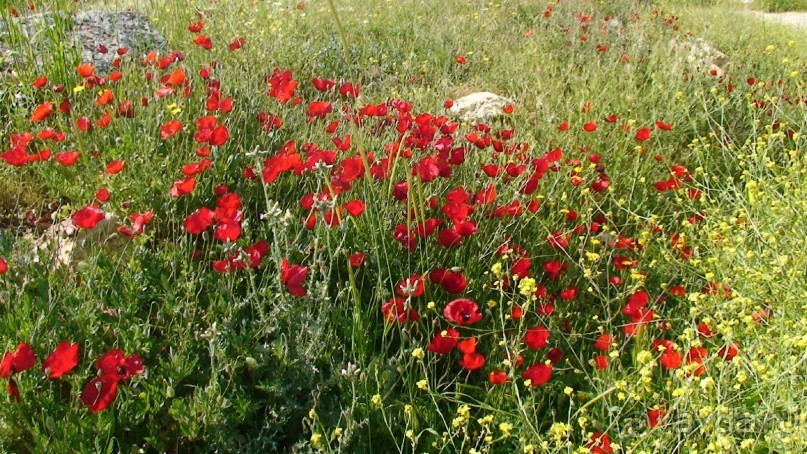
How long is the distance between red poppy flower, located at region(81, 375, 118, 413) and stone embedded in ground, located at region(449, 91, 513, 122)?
8.72ft

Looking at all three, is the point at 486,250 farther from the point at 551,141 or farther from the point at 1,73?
the point at 1,73

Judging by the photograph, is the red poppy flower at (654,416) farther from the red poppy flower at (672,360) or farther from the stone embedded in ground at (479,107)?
the stone embedded in ground at (479,107)

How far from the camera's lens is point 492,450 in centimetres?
197

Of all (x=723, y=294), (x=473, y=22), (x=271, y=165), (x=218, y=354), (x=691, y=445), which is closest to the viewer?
(x=218, y=354)

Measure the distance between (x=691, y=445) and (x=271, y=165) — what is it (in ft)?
4.76

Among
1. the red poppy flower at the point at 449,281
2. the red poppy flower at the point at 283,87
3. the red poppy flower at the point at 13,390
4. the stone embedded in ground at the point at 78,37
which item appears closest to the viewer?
the red poppy flower at the point at 13,390

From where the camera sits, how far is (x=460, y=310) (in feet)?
6.93

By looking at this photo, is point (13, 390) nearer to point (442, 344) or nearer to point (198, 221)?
point (198, 221)

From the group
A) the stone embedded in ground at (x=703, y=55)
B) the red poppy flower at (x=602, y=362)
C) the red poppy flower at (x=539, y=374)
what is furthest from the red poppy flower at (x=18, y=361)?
the stone embedded in ground at (x=703, y=55)

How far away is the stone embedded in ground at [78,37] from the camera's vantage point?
346 centimetres

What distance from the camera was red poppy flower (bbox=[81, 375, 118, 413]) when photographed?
1595 mm

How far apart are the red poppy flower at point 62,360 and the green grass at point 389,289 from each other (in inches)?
3.7

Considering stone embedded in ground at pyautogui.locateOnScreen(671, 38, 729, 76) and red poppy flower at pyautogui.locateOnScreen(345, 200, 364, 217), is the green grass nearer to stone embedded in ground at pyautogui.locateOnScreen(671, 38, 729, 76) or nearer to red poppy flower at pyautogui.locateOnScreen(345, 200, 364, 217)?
red poppy flower at pyautogui.locateOnScreen(345, 200, 364, 217)

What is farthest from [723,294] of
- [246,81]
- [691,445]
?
[246,81]
